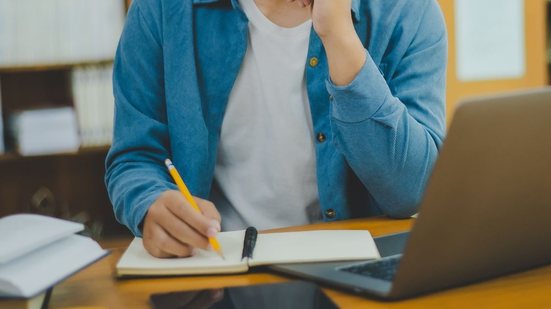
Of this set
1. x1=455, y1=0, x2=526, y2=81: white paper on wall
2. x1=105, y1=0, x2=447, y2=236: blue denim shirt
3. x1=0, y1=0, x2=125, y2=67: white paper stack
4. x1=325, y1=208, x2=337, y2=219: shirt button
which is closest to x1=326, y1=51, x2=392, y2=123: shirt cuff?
x1=105, y1=0, x2=447, y2=236: blue denim shirt

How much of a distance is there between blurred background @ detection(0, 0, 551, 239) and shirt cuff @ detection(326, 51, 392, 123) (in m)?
1.94

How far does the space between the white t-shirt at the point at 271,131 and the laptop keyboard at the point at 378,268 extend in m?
0.47

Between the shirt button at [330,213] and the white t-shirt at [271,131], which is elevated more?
the white t-shirt at [271,131]

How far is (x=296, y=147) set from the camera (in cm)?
138

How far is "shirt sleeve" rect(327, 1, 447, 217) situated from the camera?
3.67ft

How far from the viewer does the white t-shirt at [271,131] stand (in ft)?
4.51

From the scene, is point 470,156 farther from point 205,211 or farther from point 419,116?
point 419,116

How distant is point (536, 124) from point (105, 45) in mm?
2362

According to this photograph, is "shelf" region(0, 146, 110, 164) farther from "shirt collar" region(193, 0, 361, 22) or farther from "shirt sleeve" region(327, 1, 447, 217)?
"shirt sleeve" region(327, 1, 447, 217)

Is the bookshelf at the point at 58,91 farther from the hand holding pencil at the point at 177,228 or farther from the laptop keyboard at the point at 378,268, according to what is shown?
the laptop keyboard at the point at 378,268

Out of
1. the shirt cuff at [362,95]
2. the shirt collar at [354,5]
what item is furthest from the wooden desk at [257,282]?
the shirt collar at [354,5]

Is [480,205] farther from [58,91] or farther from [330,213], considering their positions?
[58,91]

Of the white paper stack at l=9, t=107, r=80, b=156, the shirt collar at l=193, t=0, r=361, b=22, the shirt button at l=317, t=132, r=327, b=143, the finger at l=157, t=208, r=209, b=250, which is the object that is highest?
the shirt collar at l=193, t=0, r=361, b=22

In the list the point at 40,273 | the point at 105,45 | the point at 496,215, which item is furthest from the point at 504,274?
the point at 105,45
